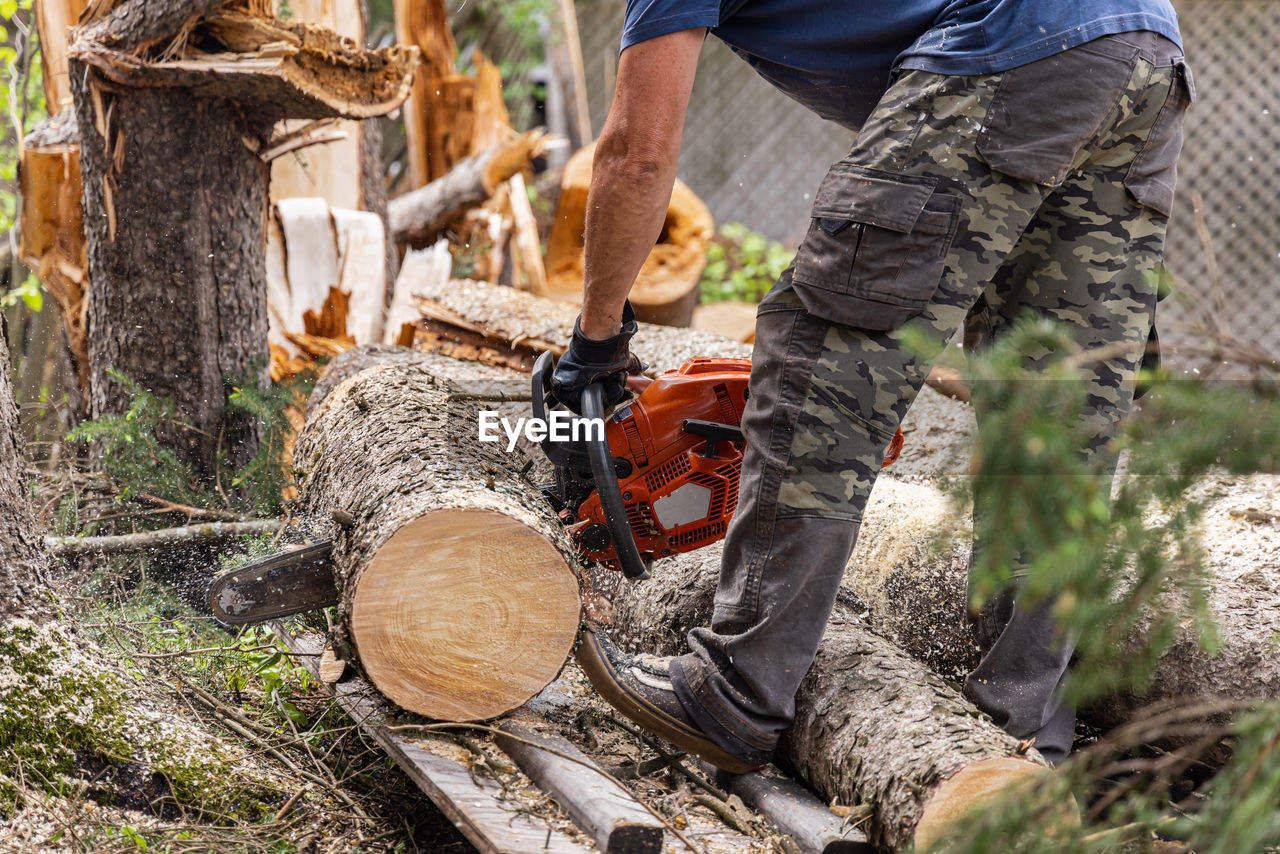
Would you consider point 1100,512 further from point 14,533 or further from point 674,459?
point 14,533

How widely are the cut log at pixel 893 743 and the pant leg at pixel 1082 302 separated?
0.19m

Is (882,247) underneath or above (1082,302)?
above

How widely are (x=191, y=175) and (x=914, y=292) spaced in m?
2.69

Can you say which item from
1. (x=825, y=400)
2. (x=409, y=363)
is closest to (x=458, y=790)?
(x=825, y=400)

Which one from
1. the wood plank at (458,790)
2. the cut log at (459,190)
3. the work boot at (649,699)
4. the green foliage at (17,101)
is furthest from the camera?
the cut log at (459,190)

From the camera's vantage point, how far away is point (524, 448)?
11.5 ft

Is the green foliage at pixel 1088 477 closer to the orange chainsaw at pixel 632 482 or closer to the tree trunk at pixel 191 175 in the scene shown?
the orange chainsaw at pixel 632 482

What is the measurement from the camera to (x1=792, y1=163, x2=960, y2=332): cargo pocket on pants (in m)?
1.90

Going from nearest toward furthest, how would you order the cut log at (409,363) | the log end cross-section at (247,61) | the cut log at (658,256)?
the log end cross-section at (247,61) < the cut log at (409,363) < the cut log at (658,256)

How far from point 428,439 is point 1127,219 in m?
1.63

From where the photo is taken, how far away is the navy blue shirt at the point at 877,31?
189 centimetres

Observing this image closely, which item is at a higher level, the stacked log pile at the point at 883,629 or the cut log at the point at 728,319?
the stacked log pile at the point at 883,629

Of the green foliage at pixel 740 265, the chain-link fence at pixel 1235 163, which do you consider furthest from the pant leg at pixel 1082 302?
the green foliage at pixel 740 265

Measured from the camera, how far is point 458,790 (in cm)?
183
